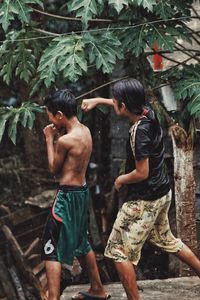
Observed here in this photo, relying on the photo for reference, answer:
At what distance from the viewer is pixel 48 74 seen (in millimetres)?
4480

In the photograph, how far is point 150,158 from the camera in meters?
4.19

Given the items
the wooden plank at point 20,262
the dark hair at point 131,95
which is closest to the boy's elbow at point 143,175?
the dark hair at point 131,95

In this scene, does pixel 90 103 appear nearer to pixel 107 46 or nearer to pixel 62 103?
pixel 62 103

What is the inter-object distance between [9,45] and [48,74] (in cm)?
84

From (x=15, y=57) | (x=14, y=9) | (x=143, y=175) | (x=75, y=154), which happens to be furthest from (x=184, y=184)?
(x=14, y=9)

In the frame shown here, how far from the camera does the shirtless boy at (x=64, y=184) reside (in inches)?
167

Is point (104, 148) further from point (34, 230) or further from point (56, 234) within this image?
point (56, 234)

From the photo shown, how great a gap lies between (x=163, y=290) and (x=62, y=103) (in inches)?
71.0

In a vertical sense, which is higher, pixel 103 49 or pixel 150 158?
pixel 103 49

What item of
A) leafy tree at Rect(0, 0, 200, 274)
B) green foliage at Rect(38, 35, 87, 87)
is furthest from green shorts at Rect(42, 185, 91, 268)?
green foliage at Rect(38, 35, 87, 87)

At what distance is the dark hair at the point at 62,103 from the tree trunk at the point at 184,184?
121cm

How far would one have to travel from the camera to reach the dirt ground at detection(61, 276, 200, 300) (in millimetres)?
4766

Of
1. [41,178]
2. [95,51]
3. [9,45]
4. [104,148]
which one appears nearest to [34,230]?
[41,178]

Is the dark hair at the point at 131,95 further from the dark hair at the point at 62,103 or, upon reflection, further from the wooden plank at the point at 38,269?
the wooden plank at the point at 38,269
